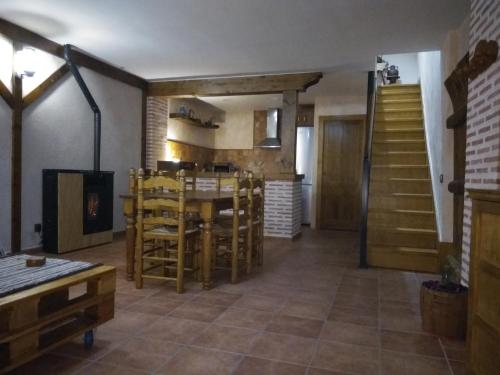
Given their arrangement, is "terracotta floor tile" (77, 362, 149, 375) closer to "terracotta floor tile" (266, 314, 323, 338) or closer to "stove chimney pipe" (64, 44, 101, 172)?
"terracotta floor tile" (266, 314, 323, 338)

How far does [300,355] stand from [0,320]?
1433 mm

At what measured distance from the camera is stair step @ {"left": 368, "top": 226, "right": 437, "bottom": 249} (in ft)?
13.5

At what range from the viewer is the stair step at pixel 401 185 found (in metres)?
4.69

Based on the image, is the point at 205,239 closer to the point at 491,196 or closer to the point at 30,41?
the point at 491,196

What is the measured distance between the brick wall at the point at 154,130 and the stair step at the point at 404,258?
3922 millimetres

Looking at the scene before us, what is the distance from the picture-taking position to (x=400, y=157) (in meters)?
5.24

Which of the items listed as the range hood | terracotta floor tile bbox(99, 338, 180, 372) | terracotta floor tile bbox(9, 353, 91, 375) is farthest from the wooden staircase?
terracotta floor tile bbox(9, 353, 91, 375)

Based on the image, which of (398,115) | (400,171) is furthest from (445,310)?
(398,115)

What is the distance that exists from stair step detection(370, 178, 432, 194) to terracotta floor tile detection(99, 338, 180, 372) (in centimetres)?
340

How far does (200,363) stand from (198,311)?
0.74 metres

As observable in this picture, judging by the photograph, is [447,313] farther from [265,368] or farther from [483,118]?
[483,118]

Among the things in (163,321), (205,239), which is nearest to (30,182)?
(205,239)

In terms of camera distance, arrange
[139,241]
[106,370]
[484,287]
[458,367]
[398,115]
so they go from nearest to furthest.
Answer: [484,287]
[106,370]
[458,367]
[139,241]
[398,115]

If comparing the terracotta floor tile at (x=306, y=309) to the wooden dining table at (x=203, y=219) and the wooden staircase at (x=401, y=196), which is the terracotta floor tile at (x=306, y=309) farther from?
the wooden staircase at (x=401, y=196)
